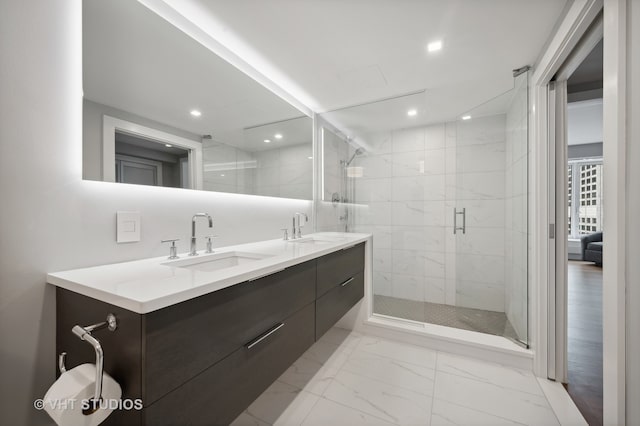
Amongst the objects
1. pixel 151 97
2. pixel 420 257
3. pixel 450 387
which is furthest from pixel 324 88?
pixel 450 387

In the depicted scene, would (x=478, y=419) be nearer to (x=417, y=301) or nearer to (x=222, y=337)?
(x=417, y=301)

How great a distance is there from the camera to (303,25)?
1.48m

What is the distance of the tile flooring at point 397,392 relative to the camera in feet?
4.46

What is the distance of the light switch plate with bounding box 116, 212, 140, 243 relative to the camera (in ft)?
3.74

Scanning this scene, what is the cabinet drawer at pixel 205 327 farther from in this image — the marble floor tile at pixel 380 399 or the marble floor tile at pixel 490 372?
the marble floor tile at pixel 490 372

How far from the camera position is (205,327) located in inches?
32.7

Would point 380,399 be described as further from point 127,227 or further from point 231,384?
point 127,227

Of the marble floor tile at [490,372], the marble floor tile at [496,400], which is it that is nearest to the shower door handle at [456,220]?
the marble floor tile at [490,372]

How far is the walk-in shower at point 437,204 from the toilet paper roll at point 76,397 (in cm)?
206

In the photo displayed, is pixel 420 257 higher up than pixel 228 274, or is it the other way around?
pixel 228 274

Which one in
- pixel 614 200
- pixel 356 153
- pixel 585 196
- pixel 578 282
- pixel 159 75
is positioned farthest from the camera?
pixel 585 196

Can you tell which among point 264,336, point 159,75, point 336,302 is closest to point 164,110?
point 159,75

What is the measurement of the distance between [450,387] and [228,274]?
1.61m

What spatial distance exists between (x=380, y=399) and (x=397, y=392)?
0.13 meters
